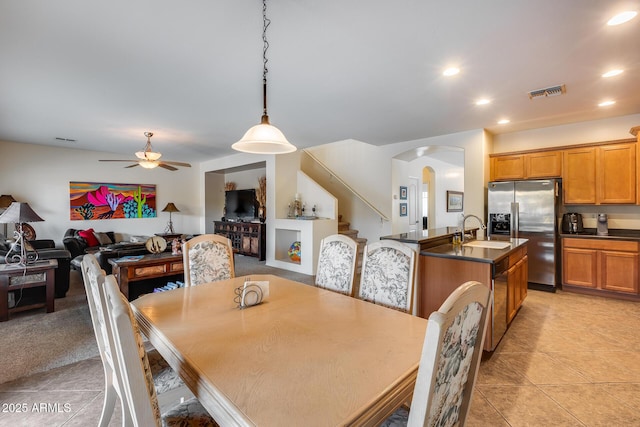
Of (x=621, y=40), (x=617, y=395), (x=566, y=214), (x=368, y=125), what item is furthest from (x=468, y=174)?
(x=617, y=395)

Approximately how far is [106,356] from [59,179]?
6653mm

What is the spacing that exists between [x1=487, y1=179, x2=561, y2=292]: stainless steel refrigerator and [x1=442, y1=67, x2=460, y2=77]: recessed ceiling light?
255 cm

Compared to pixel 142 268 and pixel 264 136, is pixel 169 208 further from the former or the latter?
pixel 264 136

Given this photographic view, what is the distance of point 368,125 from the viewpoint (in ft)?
14.7

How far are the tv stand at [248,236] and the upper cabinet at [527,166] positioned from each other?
4858 mm

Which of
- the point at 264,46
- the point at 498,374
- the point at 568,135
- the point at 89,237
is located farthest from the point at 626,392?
the point at 89,237

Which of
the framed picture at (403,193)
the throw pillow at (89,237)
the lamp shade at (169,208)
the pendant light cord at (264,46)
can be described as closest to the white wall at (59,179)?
the lamp shade at (169,208)

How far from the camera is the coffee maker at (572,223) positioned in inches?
175

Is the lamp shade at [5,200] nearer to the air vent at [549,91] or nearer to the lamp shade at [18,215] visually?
the lamp shade at [18,215]

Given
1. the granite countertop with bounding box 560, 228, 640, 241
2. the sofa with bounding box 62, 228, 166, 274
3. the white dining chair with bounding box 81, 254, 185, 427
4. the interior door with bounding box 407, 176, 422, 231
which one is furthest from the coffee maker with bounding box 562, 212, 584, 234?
the sofa with bounding box 62, 228, 166, 274

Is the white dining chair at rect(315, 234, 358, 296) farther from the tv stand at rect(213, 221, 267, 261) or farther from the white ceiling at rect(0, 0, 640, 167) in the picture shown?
the tv stand at rect(213, 221, 267, 261)

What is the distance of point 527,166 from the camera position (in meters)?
4.68

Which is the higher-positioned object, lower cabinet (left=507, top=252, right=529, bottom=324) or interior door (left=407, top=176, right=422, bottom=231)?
interior door (left=407, top=176, right=422, bottom=231)

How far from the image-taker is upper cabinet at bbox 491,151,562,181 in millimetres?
4488
